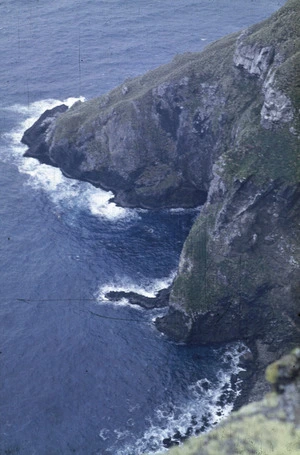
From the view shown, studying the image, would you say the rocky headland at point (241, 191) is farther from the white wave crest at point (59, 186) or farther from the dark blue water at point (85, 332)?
the white wave crest at point (59, 186)

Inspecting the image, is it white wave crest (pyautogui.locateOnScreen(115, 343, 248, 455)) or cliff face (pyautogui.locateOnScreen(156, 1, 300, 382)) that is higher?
cliff face (pyautogui.locateOnScreen(156, 1, 300, 382))

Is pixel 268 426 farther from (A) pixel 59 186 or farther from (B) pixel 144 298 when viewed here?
(A) pixel 59 186

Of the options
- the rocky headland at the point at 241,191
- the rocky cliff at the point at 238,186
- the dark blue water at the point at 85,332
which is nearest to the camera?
the dark blue water at the point at 85,332

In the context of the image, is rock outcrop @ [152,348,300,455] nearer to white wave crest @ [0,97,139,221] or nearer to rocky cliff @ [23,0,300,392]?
rocky cliff @ [23,0,300,392]

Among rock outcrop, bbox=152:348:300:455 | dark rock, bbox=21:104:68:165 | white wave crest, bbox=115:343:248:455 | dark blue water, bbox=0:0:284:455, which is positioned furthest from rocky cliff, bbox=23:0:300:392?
rock outcrop, bbox=152:348:300:455

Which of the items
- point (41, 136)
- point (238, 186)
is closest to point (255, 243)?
point (238, 186)

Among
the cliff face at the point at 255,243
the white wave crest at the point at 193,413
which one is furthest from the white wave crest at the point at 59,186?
the white wave crest at the point at 193,413

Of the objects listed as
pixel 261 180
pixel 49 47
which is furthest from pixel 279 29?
pixel 49 47
